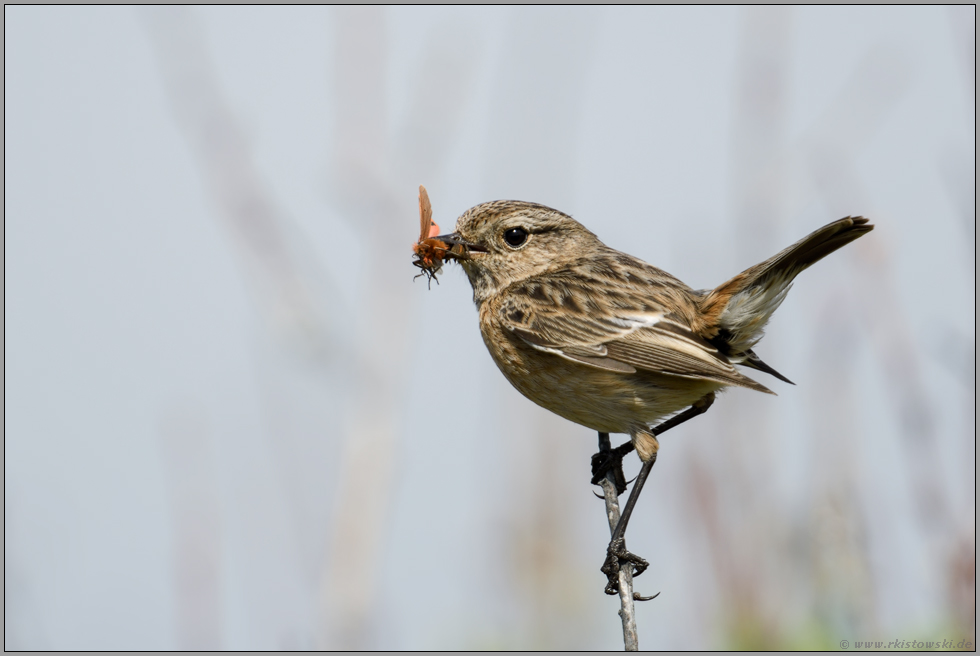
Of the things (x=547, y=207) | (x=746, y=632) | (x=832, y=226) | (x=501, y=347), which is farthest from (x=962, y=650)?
(x=547, y=207)

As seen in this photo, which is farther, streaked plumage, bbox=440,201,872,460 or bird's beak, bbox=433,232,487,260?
bird's beak, bbox=433,232,487,260

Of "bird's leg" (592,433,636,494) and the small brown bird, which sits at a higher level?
the small brown bird

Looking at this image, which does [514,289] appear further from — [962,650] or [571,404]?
[962,650]

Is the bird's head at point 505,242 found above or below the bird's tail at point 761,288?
above

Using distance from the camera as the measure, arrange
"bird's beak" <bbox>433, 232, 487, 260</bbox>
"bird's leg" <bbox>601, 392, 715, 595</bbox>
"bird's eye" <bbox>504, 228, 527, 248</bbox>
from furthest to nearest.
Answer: "bird's eye" <bbox>504, 228, 527, 248</bbox>
"bird's beak" <bbox>433, 232, 487, 260</bbox>
"bird's leg" <bbox>601, 392, 715, 595</bbox>

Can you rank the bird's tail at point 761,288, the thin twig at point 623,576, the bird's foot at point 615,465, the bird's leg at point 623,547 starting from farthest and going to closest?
the bird's foot at point 615,465 → the bird's leg at point 623,547 → the bird's tail at point 761,288 → the thin twig at point 623,576

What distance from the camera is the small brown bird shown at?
4.20 meters

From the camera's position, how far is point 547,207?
5.09m

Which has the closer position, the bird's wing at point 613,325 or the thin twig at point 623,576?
the thin twig at point 623,576

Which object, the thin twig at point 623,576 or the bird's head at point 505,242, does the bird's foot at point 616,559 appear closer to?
the thin twig at point 623,576

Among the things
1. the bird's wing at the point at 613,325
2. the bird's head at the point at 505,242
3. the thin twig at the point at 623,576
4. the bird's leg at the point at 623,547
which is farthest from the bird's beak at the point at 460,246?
the bird's leg at the point at 623,547

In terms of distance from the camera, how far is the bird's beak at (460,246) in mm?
4863

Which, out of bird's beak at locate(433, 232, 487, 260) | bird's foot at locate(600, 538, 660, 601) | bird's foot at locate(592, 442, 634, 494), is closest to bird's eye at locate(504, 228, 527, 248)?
bird's beak at locate(433, 232, 487, 260)

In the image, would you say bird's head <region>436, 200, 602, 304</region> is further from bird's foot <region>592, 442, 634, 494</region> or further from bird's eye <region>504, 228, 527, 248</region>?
bird's foot <region>592, 442, 634, 494</region>
